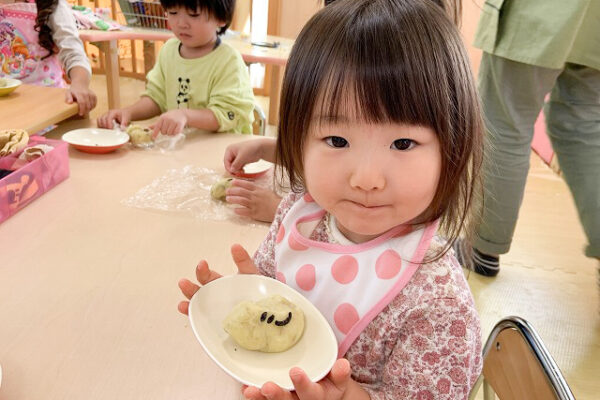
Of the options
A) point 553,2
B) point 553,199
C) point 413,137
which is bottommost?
point 553,199

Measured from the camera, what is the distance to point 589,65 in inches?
55.2

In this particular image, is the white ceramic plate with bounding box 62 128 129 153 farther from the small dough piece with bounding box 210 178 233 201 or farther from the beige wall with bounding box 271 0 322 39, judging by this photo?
the beige wall with bounding box 271 0 322 39

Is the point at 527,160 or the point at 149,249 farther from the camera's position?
the point at 527,160

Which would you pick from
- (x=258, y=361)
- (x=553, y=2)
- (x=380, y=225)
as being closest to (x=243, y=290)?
(x=258, y=361)

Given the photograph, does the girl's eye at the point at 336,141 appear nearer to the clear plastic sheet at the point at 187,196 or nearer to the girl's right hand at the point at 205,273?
the girl's right hand at the point at 205,273

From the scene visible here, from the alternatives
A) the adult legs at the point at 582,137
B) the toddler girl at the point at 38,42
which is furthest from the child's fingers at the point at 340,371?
the toddler girl at the point at 38,42

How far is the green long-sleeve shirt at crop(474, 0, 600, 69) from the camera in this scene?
1315 millimetres

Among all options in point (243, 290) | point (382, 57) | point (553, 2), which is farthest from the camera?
point (553, 2)

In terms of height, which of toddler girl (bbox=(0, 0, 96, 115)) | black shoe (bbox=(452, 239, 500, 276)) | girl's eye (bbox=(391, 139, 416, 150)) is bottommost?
black shoe (bbox=(452, 239, 500, 276))

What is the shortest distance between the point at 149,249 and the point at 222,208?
198 millimetres

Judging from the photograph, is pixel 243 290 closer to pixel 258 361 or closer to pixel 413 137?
pixel 258 361

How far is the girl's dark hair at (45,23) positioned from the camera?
1.82 m

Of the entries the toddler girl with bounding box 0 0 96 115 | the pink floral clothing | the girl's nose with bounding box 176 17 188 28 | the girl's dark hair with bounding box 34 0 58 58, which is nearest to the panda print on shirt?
the girl's nose with bounding box 176 17 188 28

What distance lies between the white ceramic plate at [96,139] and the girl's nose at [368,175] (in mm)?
846
